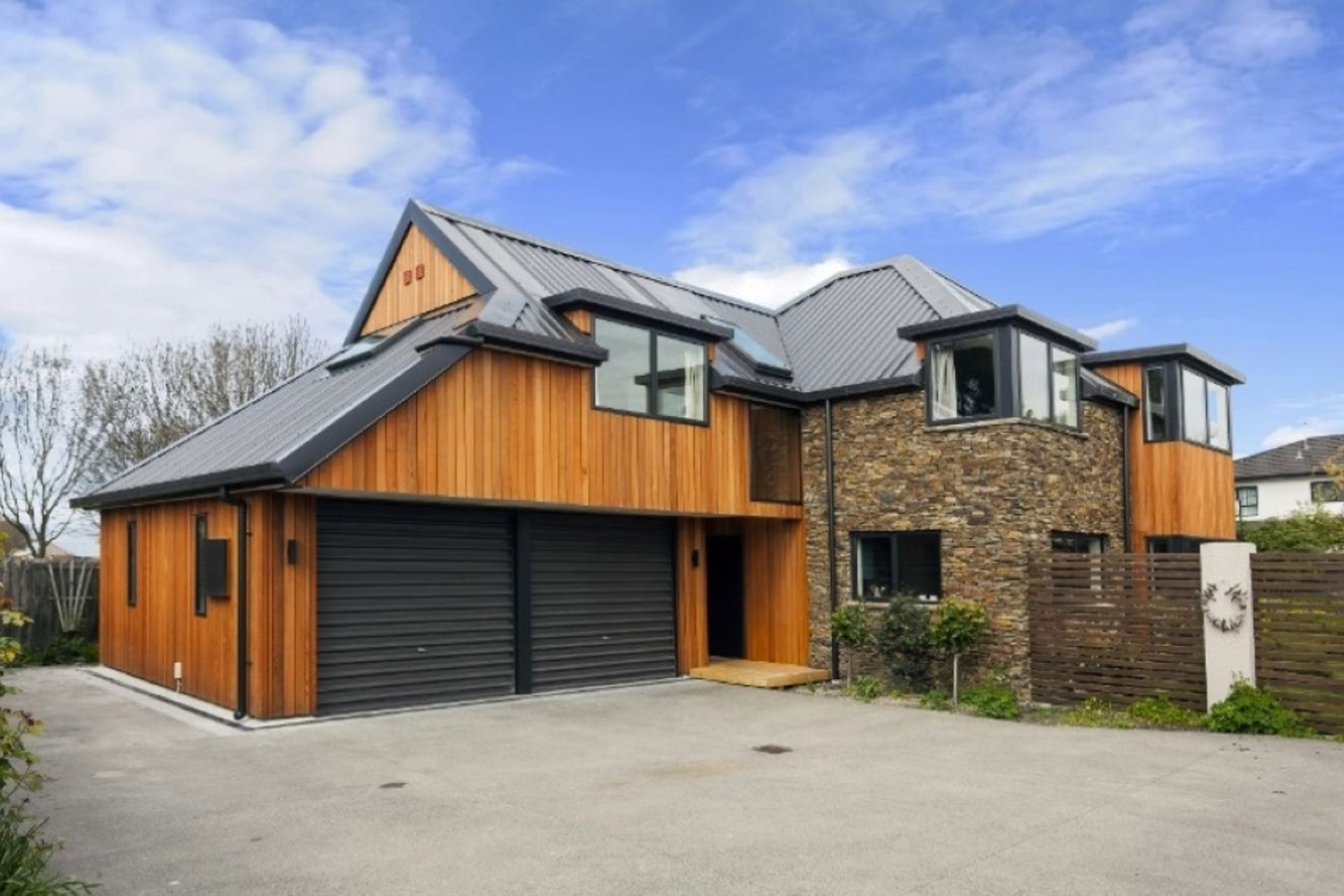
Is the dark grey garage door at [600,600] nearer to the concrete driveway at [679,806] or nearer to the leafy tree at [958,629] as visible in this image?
the concrete driveway at [679,806]

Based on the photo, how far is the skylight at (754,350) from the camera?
55.0 feet

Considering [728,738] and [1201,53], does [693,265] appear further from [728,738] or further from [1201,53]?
[728,738]

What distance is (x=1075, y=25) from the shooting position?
505 inches

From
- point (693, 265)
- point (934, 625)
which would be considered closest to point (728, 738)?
point (934, 625)

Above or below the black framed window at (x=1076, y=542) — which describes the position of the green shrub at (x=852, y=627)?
below

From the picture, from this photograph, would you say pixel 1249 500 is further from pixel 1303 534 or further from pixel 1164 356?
pixel 1164 356

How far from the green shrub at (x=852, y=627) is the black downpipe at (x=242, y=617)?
26.4 ft

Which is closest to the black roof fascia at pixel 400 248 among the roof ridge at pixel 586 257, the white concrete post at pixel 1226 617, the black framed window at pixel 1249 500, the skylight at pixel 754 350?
the roof ridge at pixel 586 257

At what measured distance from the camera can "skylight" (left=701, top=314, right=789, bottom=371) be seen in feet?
55.0

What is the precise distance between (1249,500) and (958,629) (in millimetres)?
38610

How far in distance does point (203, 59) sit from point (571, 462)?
636cm

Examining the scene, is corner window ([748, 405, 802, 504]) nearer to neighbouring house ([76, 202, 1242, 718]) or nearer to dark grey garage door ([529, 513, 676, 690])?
neighbouring house ([76, 202, 1242, 718])

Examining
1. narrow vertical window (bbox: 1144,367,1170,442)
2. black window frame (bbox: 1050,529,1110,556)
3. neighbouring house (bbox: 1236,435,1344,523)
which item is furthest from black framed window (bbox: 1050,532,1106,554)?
neighbouring house (bbox: 1236,435,1344,523)

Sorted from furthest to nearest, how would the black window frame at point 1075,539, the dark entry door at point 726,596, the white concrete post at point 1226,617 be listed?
the dark entry door at point 726,596
the black window frame at point 1075,539
the white concrete post at point 1226,617
